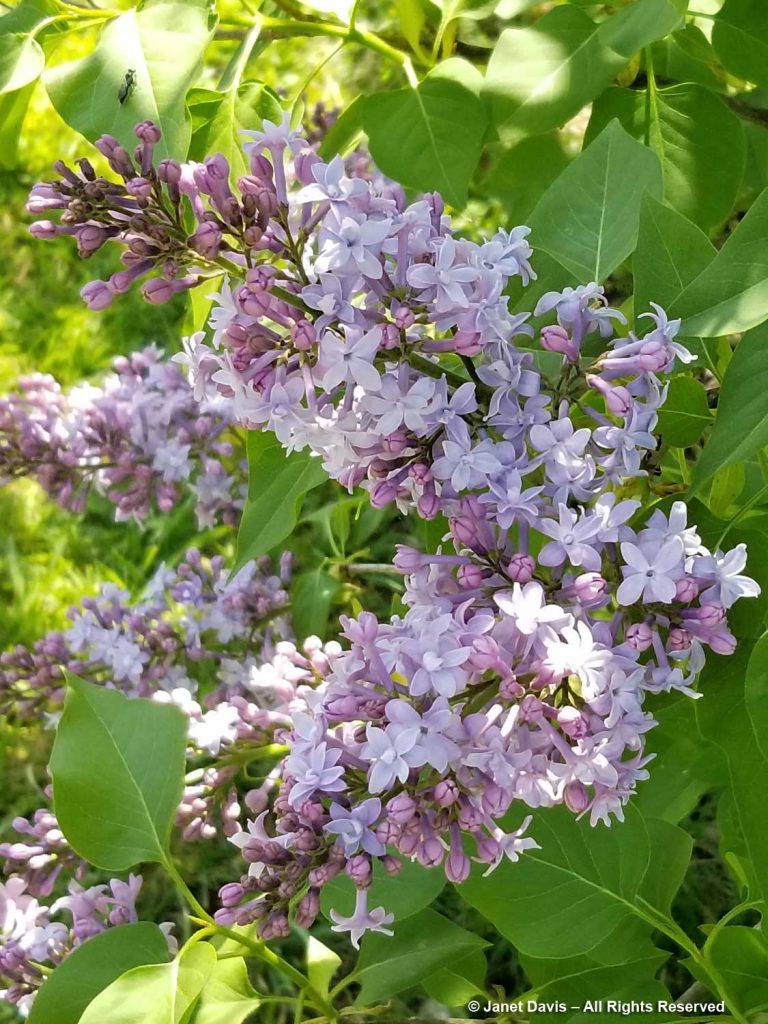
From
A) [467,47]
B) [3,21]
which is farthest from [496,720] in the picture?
[467,47]

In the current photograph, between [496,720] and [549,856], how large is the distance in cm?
43

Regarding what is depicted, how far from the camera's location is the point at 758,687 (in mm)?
953

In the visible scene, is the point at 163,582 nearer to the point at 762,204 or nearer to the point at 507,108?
the point at 507,108

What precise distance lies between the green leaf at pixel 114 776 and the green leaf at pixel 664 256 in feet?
2.24

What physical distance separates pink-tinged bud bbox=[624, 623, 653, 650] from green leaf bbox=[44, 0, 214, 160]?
26.6 inches

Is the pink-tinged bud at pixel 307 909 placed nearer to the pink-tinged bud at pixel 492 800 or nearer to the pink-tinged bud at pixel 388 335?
the pink-tinged bud at pixel 492 800

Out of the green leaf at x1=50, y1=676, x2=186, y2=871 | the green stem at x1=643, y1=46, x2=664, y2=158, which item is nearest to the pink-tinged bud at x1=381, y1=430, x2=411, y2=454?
the green leaf at x1=50, y1=676, x2=186, y2=871

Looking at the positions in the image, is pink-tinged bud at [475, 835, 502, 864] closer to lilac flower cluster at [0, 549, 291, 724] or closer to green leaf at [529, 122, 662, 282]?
green leaf at [529, 122, 662, 282]

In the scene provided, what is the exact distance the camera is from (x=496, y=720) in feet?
3.14

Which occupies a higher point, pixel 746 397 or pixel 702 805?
pixel 746 397

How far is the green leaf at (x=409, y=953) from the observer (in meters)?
1.34

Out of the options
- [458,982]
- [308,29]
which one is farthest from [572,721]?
[308,29]

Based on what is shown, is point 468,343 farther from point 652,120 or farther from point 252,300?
point 652,120

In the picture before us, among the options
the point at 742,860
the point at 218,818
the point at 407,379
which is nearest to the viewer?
the point at 407,379
